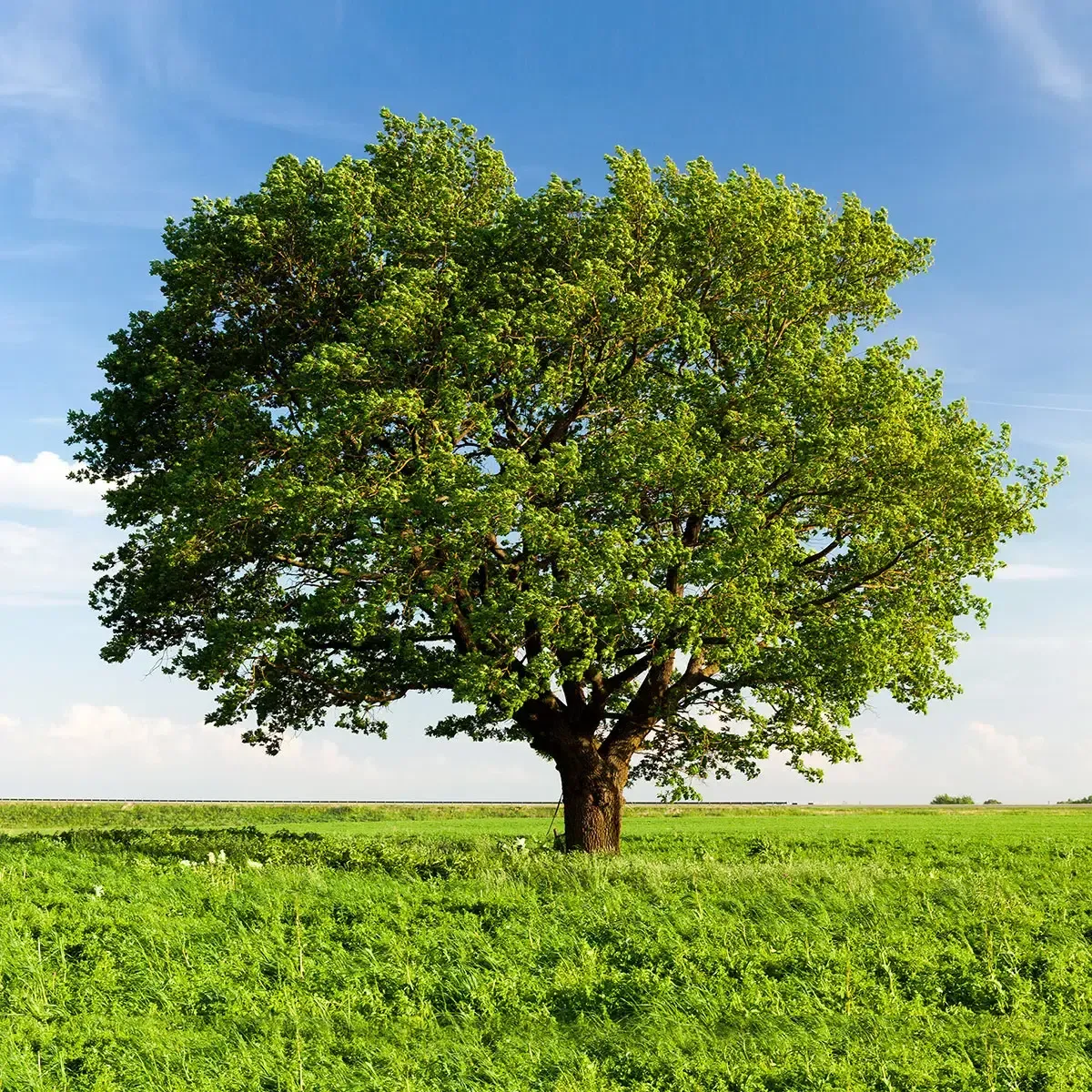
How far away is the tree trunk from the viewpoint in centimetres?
2769

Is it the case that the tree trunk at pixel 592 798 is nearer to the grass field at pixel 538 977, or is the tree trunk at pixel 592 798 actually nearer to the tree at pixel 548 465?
the tree at pixel 548 465

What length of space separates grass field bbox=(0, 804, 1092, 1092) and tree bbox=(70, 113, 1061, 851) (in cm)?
539

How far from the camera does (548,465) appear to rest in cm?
2348

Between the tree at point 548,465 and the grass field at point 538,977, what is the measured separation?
5393 millimetres

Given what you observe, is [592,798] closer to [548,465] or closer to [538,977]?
[548,465]

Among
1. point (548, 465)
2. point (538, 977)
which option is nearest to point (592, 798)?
point (548, 465)

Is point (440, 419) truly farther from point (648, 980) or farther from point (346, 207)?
point (648, 980)

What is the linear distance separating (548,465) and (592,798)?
967 centimetres

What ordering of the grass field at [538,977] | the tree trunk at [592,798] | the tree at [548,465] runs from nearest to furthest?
the grass field at [538,977]
the tree at [548,465]
the tree trunk at [592,798]

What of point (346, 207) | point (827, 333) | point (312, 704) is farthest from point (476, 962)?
point (827, 333)

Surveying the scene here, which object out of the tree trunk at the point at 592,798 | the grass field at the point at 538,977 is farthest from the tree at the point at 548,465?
the grass field at the point at 538,977

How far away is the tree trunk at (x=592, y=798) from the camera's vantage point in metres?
27.7

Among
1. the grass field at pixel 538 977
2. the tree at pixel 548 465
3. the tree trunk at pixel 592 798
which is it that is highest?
the tree at pixel 548 465

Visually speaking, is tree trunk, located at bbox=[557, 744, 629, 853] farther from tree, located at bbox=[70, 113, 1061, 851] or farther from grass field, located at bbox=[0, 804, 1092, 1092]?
grass field, located at bbox=[0, 804, 1092, 1092]
